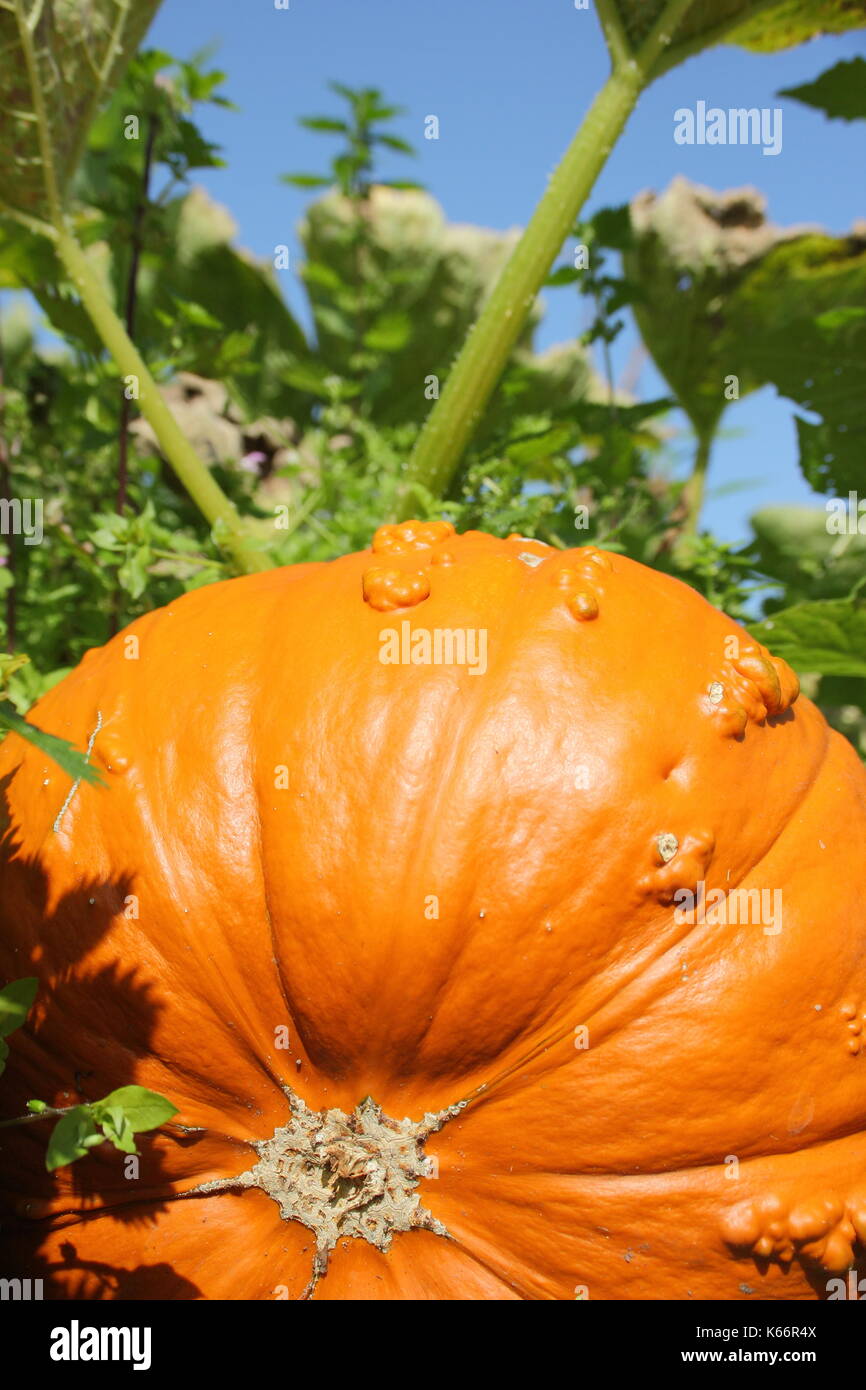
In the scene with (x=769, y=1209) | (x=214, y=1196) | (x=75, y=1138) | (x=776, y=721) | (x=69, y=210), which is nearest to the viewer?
(x=75, y=1138)

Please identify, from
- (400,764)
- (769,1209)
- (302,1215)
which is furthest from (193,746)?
(769,1209)

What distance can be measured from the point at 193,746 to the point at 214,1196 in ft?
2.11

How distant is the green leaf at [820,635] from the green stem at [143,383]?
1088 millimetres

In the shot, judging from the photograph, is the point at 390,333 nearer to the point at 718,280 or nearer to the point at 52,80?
the point at 718,280

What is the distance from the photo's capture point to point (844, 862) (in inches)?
67.7

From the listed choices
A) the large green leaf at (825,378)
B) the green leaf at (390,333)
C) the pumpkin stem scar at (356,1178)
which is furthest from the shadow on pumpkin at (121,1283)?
the green leaf at (390,333)

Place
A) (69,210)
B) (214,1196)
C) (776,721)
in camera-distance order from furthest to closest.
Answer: (69,210), (776,721), (214,1196)

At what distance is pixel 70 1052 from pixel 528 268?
186 cm

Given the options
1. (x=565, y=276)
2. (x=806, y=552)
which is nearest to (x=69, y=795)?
(x=565, y=276)

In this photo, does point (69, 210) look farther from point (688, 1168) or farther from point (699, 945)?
point (688, 1168)

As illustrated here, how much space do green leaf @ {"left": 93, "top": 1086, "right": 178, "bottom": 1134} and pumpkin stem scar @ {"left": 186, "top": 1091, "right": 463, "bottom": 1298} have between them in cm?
29

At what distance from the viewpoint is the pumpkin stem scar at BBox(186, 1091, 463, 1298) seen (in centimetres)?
159

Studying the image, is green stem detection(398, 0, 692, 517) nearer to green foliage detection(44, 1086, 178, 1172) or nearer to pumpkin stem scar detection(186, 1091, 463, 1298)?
pumpkin stem scar detection(186, 1091, 463, 1298)
